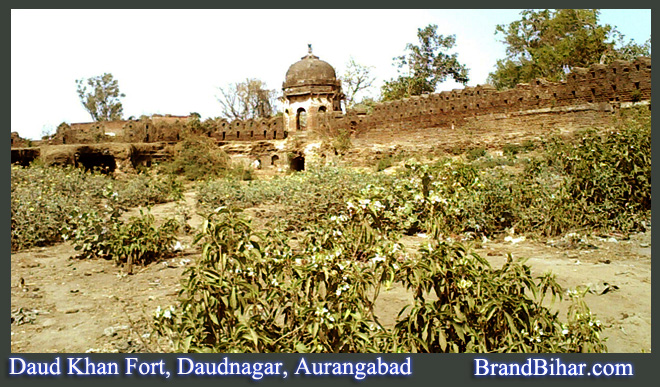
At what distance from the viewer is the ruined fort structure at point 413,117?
40.4 feet

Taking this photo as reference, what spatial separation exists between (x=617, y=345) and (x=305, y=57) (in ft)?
72.6

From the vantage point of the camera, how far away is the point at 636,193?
650 centimetres

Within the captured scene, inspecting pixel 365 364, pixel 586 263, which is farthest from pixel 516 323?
pixel 586 263

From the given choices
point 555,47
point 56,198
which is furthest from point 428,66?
point 56,198

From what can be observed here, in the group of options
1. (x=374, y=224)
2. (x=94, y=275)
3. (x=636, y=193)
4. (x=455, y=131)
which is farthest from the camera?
(x=455, y=131)

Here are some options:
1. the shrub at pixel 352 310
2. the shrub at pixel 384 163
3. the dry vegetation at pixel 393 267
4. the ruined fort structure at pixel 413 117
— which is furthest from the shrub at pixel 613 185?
the shrub at pixel 384 163

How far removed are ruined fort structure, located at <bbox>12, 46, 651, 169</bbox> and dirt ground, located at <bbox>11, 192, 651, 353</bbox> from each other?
6.95m

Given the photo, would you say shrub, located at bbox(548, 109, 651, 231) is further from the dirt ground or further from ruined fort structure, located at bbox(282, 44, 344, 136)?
ruined fort structure, located at bbox(282, 44, 344, 136)

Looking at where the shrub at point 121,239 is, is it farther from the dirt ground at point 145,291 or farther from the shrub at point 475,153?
the shrub at point 475,153

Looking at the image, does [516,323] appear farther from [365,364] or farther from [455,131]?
[455,131]

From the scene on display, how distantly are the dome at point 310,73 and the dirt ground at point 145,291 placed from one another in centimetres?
1671

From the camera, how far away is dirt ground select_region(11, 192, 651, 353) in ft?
12.6

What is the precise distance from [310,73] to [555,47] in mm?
9667

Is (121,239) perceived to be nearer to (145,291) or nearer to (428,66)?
(145,291)
